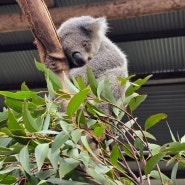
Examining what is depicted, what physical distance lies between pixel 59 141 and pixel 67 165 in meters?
0.06

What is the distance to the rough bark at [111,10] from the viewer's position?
9.42 ft

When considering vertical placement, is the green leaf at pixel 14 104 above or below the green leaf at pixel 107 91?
above

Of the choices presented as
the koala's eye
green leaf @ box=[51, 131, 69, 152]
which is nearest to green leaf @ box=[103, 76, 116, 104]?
green leaf @ box=[51, 131, 69, 152]

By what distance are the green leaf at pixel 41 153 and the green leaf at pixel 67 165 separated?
0.05m

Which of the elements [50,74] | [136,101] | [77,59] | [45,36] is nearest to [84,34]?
[77,59]

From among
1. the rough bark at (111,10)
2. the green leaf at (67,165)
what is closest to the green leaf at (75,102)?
the green leaf at (67,165)

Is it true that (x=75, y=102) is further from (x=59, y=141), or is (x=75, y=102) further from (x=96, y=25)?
(x=96, y=25)

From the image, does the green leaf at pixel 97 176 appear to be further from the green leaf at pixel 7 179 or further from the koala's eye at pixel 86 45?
the koala's eye at pixel 86 45

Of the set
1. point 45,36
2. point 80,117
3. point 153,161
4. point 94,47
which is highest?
point 45,36

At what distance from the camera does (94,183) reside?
1173 mm

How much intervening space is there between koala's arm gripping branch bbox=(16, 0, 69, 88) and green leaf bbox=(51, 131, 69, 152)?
686 millimetres

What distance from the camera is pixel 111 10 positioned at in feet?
9.84

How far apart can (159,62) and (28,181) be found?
2910 millimetres

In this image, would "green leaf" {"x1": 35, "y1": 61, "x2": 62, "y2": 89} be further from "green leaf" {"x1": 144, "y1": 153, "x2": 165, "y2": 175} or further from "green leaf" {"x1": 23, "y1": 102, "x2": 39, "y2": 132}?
"green leaf" {"x1": 144, "y1": 153, "x2": 165, "y2": 175}
